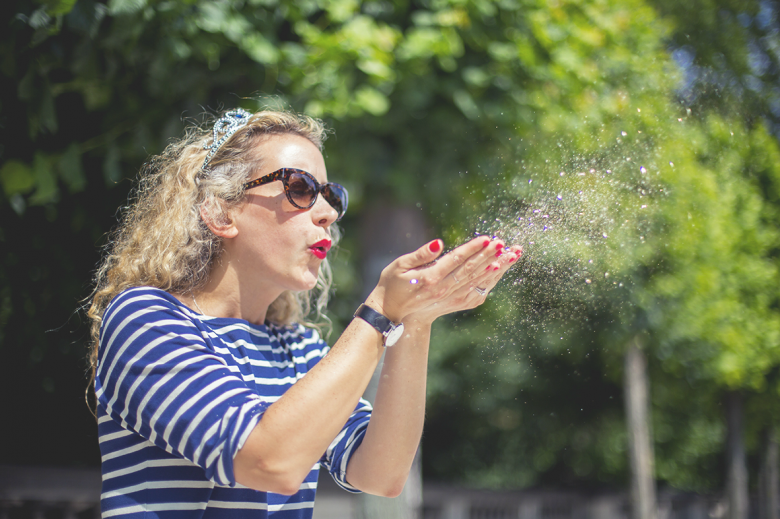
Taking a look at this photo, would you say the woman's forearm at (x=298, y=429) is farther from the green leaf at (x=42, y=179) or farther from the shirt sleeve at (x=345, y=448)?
the green leaf at (x=42, y=179)

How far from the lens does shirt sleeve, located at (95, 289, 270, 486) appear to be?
3.51ft

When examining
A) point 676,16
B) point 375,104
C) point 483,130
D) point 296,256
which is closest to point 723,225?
point 676,16

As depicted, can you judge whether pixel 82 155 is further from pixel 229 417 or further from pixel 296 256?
pixel 229 417

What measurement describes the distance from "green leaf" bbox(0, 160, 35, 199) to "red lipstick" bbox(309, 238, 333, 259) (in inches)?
64.3

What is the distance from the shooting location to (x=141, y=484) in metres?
1.19

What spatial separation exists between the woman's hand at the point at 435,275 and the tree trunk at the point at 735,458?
6.12 meters

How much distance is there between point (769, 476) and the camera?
5.82 m

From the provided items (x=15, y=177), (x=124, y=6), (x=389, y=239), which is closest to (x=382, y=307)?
(x=124, y=6)

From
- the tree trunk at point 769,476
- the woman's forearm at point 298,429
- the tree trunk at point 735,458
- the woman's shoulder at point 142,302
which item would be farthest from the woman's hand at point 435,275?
the tree trunk at point 735,458

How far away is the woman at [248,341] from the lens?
108cm

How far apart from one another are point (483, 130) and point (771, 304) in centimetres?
236

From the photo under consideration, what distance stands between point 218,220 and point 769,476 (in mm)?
6440

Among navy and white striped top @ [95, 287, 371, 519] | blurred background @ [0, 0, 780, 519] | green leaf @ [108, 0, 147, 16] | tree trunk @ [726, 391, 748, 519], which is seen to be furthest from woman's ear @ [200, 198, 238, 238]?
tree trunk @ [726, 391, 748, 519]

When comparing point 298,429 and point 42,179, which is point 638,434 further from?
point 298,429
